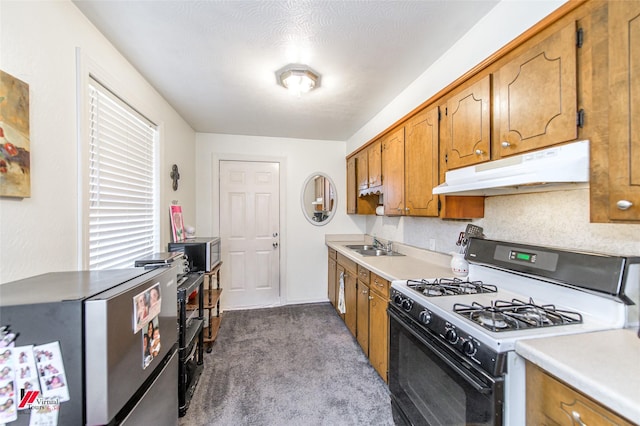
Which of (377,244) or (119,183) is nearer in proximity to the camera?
(119,183)

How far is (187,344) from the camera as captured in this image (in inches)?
75.8

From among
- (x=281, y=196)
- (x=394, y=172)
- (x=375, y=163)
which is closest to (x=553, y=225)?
(x=394, y=172)

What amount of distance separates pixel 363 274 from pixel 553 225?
1.46 metres

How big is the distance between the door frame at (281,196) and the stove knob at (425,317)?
2.72 meters

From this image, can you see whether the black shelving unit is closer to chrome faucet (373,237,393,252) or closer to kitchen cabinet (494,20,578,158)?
chrome faucet (373,237,393,252)

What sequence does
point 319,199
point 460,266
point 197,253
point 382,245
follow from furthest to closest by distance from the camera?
point 319,199, point 382,245, point 197,253, point 460,266

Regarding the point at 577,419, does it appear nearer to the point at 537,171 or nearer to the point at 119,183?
the point at 537,171

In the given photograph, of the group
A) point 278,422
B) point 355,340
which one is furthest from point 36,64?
point 355,340

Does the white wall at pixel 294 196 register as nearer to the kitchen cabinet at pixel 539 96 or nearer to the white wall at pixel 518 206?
the white wall at pixel 518 206

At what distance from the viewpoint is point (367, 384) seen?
2.15 m

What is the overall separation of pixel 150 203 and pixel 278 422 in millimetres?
2016

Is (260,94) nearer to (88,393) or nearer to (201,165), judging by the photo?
(201,165)

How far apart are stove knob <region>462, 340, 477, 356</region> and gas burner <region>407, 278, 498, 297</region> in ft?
1.26

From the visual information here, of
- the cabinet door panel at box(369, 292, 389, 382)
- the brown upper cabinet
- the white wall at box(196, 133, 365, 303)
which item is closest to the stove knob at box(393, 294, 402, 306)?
the cabinet door panel at box(369, 292, 389, 382)
